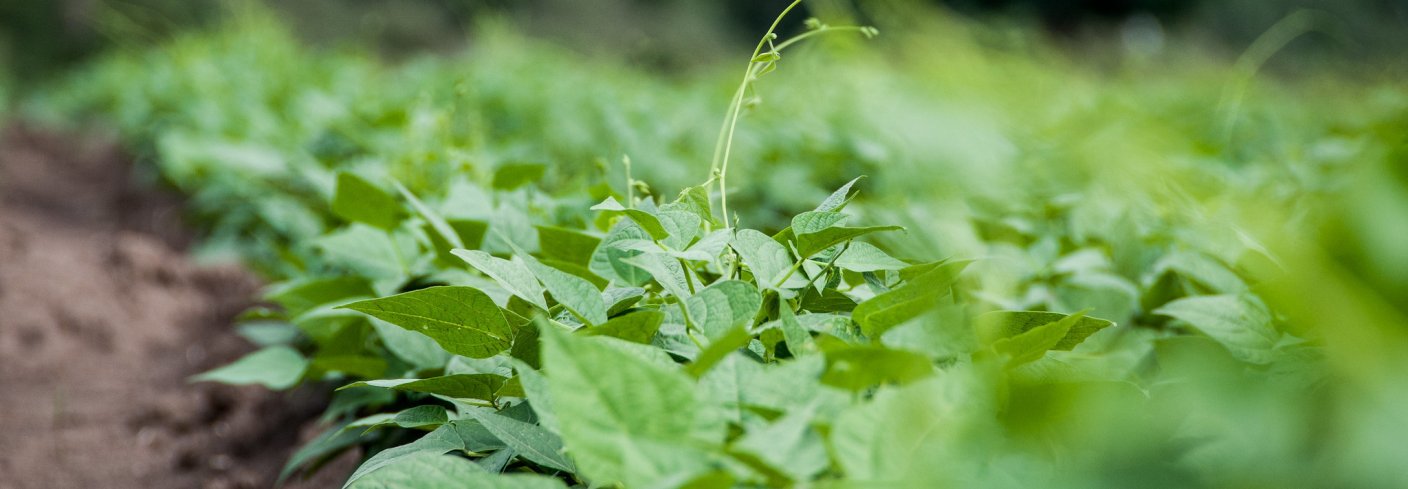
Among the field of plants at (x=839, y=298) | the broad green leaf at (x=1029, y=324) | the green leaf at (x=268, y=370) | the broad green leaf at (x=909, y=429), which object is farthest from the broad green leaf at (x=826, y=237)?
the green leaf at (x=268, y=370)

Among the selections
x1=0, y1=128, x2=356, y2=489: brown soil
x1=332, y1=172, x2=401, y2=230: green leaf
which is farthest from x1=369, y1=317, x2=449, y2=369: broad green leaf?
x1=0, y1=128, x2=356, y2=489: brown soil

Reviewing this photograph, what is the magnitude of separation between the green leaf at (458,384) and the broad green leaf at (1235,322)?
642 mm

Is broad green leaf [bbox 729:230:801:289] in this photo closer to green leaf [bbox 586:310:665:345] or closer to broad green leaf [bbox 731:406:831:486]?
green leaf [bbox 586:310:665:345]

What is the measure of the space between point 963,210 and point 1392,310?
1.19m

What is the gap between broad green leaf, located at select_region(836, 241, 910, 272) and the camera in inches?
30.3

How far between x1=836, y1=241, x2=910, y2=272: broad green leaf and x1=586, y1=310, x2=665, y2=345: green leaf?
0.18m

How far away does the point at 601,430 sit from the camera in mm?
523

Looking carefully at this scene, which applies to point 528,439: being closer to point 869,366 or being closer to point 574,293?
point 574,293

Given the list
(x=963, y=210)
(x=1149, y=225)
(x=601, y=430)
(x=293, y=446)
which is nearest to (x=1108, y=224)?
(x=1149, y=225)

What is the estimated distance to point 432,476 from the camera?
599mm

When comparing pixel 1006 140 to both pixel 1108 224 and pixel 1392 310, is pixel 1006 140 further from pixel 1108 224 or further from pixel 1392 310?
pixel 1392 310

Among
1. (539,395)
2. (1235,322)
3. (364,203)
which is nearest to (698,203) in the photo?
(539,395)

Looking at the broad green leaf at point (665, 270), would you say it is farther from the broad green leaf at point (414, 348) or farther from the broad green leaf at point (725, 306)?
→ the broad green leaf at point (414, 348)

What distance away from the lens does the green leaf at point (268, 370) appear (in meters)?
1.17
